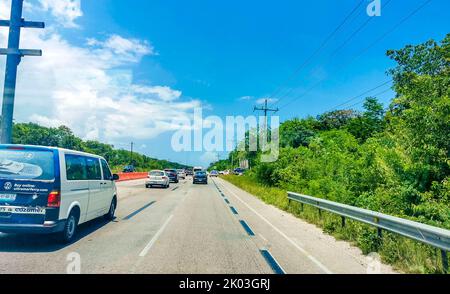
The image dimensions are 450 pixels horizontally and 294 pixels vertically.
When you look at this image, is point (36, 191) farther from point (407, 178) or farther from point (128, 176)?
point (128, 176)

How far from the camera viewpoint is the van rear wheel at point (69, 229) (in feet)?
25.0

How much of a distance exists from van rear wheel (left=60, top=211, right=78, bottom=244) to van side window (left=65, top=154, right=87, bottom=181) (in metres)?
0.88

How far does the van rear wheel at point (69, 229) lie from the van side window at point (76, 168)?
88 centimetres

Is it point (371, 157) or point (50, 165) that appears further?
point (371, 157)

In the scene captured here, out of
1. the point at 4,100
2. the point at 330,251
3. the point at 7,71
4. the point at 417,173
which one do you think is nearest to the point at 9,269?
the point at 330,251

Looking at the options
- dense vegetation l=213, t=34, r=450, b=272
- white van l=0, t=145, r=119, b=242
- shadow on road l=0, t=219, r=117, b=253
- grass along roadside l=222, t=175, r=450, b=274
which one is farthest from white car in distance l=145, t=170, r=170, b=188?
white van l=0, t=145, r=119, b=242

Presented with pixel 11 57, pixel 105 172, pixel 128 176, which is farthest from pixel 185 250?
pixel 128 176

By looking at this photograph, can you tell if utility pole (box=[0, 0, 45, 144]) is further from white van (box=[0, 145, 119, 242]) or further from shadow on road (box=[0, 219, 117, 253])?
white van (box=[0, 145, 119, 242])

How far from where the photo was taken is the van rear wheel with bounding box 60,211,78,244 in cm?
762

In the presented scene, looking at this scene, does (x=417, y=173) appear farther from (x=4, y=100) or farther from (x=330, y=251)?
(x=4, y=100)

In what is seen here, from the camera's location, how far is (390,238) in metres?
8.45

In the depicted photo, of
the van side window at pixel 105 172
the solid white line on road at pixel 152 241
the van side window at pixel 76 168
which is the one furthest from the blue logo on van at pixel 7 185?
the van side window at pixel 105 172
